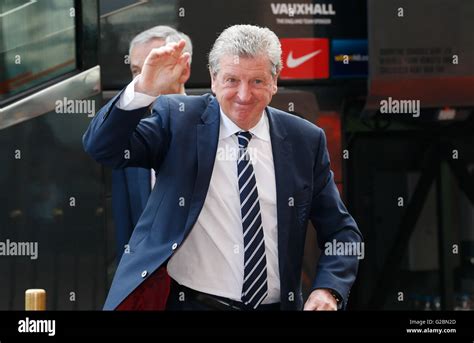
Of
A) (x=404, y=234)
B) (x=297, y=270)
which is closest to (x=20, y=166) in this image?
(x=297, y=270)

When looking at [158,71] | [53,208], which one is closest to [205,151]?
[158,71]

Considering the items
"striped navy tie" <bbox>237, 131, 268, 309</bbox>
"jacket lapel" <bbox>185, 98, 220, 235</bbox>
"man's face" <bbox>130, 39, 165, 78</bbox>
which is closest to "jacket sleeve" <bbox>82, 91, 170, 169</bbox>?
"jacket lapel" <bbox>185, 98, 220, 235</bbox>

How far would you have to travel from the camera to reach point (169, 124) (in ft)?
9.65

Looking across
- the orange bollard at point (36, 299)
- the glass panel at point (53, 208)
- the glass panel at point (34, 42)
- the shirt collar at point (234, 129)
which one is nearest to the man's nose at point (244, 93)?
the shirt collar at point (234, 129)

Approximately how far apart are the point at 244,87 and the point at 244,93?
1.0 inches

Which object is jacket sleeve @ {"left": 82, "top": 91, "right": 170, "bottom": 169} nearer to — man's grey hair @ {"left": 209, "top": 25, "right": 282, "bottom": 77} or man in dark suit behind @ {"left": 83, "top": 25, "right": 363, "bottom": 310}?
man in dark suit behind @ {"left": 83, "top": 25, "right": 363, "bottom": 310}

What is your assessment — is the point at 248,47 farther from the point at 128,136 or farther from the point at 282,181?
the point at 128,136

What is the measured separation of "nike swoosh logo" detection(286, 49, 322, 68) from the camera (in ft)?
11.3

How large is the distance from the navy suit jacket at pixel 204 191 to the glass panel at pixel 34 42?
724 mm

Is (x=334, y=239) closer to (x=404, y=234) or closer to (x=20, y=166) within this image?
(x=404, y=234)

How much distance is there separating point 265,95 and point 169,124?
0.42 meters

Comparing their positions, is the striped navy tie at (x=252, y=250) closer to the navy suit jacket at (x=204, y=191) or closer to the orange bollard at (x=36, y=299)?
the navy suit jacket at (x=204, y=191)

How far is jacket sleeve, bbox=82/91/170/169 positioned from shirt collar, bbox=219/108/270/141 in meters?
0.25

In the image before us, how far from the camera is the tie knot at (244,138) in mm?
3072
